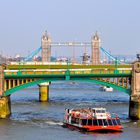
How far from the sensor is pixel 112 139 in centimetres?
8681

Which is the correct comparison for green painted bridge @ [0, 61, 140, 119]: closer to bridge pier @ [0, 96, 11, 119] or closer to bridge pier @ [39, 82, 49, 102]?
bridge pier @ [0, 96, 11, 119]

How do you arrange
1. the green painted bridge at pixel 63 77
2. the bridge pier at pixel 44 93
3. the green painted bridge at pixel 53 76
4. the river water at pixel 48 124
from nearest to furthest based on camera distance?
the river water at pixel 48 124
the green painted bridge at pixel 63 77
the green painted bridge at pixel 53 76
the bridge pier at pixel 44 93

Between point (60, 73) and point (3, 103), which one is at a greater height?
point (60, 73)

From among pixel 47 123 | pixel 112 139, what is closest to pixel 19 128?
pixel 47 123

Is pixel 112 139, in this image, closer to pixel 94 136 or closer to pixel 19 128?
pixel 94 136

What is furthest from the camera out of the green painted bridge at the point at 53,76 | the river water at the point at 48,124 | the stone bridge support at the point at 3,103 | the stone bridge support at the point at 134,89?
the green painted bridge at the point at 53,76

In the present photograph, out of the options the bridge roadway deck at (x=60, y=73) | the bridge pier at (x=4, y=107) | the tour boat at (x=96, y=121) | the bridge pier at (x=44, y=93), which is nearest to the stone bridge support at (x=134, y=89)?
the bridge roadway deck at (x=60, y=73)

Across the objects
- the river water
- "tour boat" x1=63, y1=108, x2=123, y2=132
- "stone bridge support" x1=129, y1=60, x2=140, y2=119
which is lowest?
the river water

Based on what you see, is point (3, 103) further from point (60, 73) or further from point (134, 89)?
point (134, 89)

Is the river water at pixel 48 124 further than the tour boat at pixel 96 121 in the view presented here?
No

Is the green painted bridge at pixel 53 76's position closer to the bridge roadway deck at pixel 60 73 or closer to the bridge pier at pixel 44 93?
the bridge roadway deck at pixel 60 73

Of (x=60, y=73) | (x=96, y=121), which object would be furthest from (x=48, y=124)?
(x=60, y=73)

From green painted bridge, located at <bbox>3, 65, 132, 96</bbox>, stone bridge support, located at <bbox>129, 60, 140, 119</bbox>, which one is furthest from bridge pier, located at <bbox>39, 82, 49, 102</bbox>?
stone bridge support, located at <bbox>129, 60, 140, 119</bbox>

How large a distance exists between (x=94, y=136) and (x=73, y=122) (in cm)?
921
